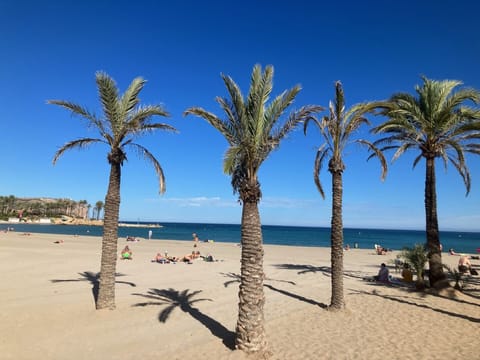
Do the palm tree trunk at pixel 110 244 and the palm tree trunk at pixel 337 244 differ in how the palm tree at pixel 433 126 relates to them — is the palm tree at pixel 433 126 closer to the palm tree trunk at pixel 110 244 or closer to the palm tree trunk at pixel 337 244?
the palm tree trunk at pixel 337 244

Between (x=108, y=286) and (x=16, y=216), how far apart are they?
15769 cm

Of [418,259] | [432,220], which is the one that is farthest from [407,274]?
[432,220]

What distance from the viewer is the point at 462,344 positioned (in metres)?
7.64

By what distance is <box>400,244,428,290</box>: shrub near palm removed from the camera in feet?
44.5

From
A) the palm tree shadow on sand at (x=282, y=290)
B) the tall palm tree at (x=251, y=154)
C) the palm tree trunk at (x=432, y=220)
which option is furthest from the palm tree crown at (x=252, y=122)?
the palm tree trunk at (x=432, y=220)

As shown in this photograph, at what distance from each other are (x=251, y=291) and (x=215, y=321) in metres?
3.04

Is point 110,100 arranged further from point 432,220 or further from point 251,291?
point 432,220

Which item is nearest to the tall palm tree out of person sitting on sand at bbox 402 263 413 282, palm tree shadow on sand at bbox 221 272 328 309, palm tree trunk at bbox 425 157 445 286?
palm tree shadow on sand at bbox 221 272 328 309

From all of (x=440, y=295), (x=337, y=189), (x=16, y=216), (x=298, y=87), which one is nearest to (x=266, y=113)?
(x=298, y=87)

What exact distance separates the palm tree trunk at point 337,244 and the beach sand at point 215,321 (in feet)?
1.56

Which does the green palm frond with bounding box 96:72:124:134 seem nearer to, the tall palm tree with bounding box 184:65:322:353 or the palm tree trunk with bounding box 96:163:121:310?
the palm tree trunk with bounding box 96:163:121:310

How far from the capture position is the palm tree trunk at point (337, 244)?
34.3 ft

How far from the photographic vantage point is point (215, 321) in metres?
9.28

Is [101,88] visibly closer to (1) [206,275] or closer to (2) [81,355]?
(2) [81,355]
